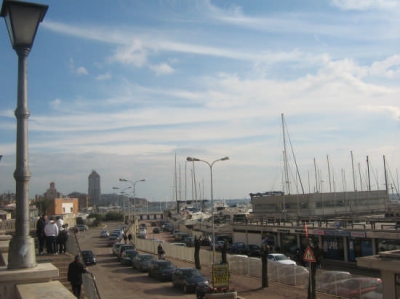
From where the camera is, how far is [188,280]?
26.0 meters

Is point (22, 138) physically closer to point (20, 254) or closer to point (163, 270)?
point (20, 254)

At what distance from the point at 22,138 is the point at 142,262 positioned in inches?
1164

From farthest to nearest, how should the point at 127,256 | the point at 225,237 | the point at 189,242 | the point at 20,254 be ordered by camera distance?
the point at 189,242, the point at 225,237, the point at 127,256, the point at 20,254

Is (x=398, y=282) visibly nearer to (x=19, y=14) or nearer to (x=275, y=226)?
(x=19, y=14)

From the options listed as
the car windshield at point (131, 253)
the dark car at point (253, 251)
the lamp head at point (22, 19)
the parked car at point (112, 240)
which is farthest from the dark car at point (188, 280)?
the parked car at point (112, 240)

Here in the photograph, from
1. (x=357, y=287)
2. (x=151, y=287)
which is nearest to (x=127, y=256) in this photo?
(x=151, y=287)

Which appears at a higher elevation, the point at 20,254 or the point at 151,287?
the point at 20,254

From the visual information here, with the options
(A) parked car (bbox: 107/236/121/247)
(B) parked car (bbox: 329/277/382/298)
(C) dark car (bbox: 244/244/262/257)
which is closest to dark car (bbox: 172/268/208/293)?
(B) parked car (bbox: 329/277/382/298)

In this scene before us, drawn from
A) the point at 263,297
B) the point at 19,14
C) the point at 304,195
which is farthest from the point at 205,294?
the point at 304,195

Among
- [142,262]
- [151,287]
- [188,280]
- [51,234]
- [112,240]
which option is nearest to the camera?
[51,234]

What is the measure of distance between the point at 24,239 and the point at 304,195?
64867 mm

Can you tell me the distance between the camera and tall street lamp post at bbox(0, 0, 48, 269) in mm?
6172

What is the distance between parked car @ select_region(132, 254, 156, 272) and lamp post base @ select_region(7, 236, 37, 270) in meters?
28.1

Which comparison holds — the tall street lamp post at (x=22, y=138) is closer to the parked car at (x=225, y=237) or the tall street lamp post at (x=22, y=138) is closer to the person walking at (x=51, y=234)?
the person walking at (x=51, y=234)
